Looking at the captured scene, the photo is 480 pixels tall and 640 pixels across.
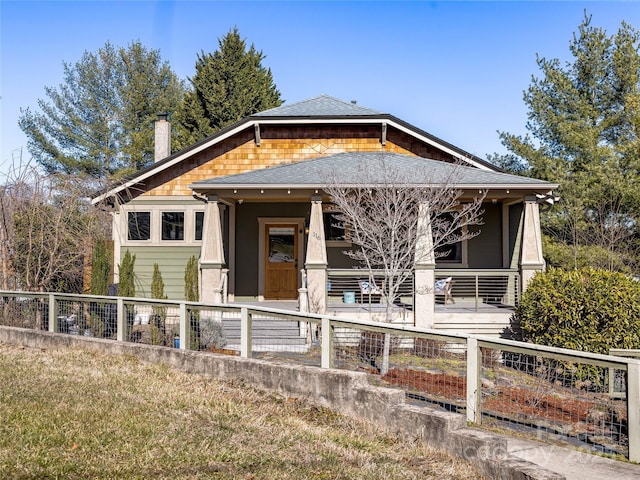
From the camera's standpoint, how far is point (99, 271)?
48.6ft

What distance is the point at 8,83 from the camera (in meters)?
12.2

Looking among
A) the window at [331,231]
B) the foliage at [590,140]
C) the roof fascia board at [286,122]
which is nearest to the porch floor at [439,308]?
the window at [331,231]

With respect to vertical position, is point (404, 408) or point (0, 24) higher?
point (0, 24)

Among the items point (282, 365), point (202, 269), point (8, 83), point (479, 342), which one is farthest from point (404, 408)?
point (8, 83)

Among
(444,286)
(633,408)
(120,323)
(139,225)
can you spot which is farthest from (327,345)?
(139,225)

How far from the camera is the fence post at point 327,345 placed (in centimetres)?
690

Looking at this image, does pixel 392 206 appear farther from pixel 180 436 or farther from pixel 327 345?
pixel 180 436

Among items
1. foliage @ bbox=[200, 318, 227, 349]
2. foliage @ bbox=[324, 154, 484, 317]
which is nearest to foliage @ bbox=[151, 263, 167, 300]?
foliage @ bbox=[324, 154, 484, 317]

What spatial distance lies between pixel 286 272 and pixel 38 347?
790cm

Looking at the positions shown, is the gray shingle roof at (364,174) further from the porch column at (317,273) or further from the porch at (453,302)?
the porch at (453,302)

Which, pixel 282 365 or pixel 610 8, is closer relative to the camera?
pixel 282 365

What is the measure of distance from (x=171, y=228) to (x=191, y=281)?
1.90 meters

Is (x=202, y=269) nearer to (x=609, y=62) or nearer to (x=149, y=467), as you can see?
(x=149, y=467)

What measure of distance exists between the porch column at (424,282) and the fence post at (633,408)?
7.20m
